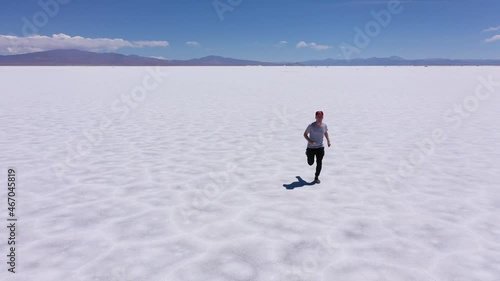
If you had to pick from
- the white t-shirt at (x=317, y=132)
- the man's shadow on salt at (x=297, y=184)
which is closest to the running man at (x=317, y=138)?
the white t-shirt at (x=317, y=132)

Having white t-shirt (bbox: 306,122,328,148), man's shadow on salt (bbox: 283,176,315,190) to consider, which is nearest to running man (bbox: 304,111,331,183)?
white t-shirt (bbox: 306,122,328,148)

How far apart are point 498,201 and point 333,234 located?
2.74m

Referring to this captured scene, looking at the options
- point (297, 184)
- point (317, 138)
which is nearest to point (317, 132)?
point (317, 138)

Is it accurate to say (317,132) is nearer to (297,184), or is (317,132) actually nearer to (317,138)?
(317,138)

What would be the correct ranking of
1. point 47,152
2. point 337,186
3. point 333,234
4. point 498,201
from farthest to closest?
1. point 47,152
2. point 337,186
3. point 498,201
4. point 333,234

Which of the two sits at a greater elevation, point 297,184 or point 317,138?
point 317,138

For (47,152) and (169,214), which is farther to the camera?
(47,152)

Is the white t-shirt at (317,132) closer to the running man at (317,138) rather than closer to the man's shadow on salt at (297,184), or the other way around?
the running man at (317,138)

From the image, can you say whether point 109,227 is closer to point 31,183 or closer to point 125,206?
point 125,206

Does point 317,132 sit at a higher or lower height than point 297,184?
higher

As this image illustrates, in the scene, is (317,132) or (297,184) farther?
(297,184)

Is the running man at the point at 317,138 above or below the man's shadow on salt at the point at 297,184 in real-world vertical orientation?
above

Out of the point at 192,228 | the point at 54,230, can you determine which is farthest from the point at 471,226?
the point at 54,230

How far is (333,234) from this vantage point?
4.26 meters
